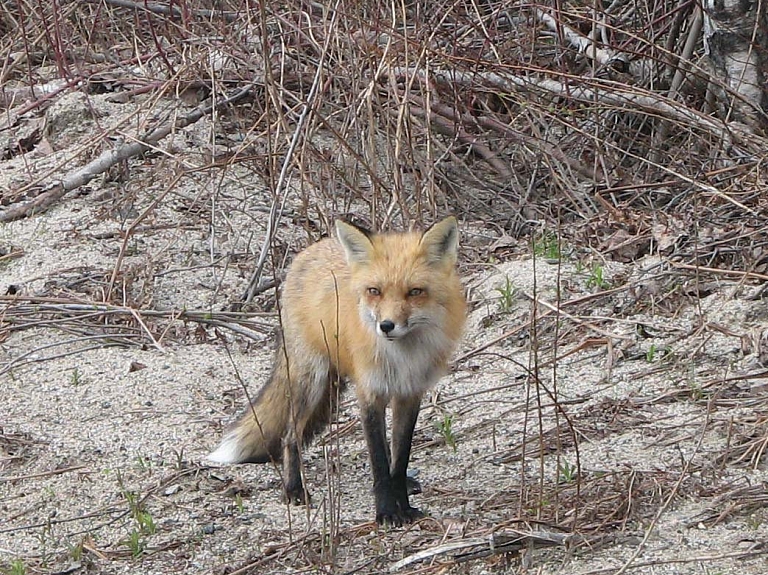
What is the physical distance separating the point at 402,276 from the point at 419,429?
4.71 ft

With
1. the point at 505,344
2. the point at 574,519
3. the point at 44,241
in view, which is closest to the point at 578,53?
the point at 505,344

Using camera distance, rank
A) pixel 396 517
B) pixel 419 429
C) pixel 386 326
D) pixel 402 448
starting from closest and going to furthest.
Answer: pixel 386 326 → pixel 396 517 → pixel 402 448 → pixel 419 429

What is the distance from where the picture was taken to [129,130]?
336 inches

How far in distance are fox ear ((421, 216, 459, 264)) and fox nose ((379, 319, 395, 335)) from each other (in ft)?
1.23

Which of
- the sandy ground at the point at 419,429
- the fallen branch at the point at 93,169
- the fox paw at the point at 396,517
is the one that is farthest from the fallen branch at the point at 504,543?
the fallen branch at the point at 93,169

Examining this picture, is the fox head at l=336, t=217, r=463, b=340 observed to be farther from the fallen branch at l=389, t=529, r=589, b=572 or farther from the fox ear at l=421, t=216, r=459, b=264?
the fallen branch at l=389, t=529, r=589, b=572

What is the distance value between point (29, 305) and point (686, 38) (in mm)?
4860

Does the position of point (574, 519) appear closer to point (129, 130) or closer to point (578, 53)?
point (578, 53)

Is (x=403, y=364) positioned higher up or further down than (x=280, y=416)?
higher up

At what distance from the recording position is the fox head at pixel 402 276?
13.9 ft

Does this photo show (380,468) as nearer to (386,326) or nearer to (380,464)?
(380,464)

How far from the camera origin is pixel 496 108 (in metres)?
8.21

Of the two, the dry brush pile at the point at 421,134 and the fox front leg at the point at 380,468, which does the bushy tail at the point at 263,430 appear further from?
the dry brush pile at the point at 421,134

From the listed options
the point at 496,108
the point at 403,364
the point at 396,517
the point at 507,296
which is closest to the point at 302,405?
the point at 403,364
